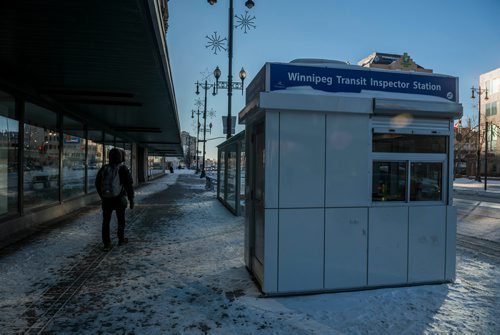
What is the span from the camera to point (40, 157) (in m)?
9.38

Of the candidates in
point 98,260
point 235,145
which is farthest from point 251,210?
point 235,145

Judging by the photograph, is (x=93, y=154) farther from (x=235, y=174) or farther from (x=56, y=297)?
(x=56, y=297)

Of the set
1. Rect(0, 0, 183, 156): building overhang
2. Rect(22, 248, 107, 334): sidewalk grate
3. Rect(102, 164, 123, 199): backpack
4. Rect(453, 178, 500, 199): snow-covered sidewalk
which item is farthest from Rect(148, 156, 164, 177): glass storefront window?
Answer: Rect(22, 248, 107, 334): sidewalk grate

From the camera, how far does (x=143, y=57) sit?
5.75 metres

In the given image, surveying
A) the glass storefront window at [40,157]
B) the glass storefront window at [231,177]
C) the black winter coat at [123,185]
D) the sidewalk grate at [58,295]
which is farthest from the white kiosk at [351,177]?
the glass storefront window at [40,157]

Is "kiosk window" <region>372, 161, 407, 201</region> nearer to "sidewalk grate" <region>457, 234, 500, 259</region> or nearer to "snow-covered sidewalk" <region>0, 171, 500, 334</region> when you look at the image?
"snow-covered sidewalk" <region>0, 171, 500, 334</region>

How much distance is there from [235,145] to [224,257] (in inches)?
208

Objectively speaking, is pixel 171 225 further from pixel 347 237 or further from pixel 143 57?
pixel 347 237

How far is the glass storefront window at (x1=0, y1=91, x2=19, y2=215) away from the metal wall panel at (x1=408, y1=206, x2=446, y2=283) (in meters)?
7.96

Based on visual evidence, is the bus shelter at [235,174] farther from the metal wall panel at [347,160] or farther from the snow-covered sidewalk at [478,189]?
the snow-covered sidewalk at [478,189]

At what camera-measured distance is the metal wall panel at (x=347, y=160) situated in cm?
436

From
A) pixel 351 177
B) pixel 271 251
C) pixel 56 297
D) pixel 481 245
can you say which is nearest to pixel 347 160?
pixel 351 177

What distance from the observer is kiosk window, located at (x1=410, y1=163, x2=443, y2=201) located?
4746 mm

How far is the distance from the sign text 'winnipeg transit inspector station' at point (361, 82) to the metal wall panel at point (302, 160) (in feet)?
1.54
